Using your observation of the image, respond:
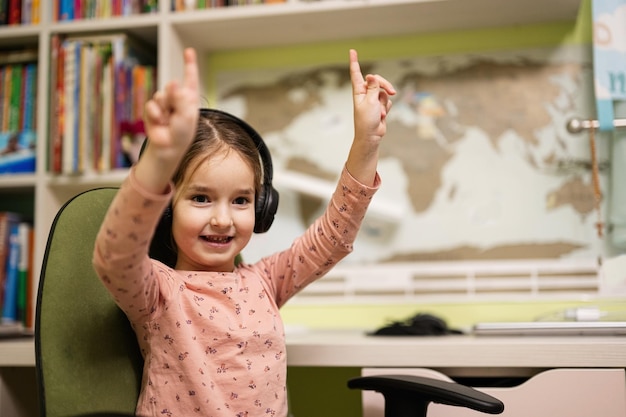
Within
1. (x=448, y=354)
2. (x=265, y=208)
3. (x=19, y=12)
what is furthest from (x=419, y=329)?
(x=19, y=12)

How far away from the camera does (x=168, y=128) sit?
29.7 inches

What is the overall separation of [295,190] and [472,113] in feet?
1.71

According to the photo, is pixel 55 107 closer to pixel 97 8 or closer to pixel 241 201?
pixel 97 8

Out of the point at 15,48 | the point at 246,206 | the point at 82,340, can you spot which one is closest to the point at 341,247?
the point at 246,206

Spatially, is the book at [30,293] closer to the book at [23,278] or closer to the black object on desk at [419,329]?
the book at [23,278]

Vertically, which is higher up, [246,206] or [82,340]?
[246,206]

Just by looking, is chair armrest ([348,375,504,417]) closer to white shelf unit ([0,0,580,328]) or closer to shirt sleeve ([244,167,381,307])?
shirt sleeve ([244,167,381,307])

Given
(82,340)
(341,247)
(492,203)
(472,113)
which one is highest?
(472,113)

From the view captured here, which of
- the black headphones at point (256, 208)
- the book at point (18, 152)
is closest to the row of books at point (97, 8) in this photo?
the book at point (18, 152)

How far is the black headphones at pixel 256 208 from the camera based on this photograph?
1089 mm

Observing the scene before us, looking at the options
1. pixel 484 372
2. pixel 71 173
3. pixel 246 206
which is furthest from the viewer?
pixel 71 173

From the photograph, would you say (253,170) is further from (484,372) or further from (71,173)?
(71,173)

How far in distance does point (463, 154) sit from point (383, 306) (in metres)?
0.46

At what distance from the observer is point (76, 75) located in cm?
167
